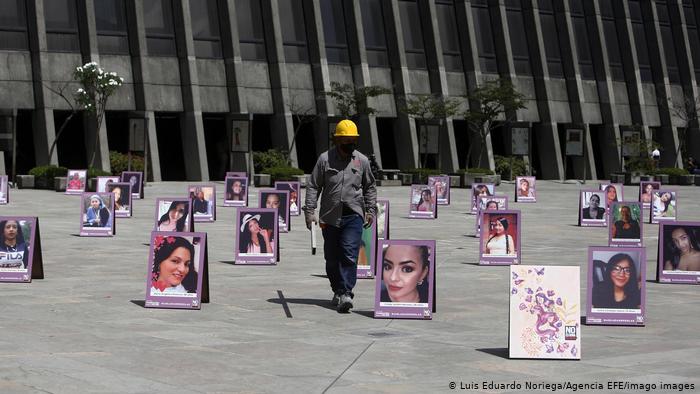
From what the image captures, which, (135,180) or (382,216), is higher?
(382,216)

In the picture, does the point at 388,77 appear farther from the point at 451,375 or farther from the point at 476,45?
the point at 451,375

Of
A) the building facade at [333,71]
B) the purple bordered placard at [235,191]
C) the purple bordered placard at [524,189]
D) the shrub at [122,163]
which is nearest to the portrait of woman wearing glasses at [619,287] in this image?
the purple bordered placard at [235,191]

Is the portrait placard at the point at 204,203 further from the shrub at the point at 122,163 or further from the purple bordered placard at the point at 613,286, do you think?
the shrub at the point at 122,163

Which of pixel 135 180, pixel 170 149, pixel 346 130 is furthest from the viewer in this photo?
pixel 170 149

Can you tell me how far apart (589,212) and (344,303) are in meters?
19.6

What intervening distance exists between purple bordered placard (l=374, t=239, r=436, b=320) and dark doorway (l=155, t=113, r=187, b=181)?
163 ft

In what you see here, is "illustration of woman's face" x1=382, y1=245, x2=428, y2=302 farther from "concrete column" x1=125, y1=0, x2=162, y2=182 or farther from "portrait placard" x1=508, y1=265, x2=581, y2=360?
"concrete column" x1=125, y1=0, x2=162, y2=182

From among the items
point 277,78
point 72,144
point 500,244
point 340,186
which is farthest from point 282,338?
point 277,78

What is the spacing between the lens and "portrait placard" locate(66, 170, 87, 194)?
148ft

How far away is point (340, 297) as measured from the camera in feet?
46.8

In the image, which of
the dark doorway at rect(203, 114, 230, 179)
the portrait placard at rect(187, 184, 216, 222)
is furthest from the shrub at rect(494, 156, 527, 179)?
the portrait placard at rect(187, 184, 216, 222)

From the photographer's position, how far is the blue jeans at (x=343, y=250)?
570 inches

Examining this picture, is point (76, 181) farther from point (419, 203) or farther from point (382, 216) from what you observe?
point (382, 216)

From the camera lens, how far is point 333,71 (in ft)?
223
